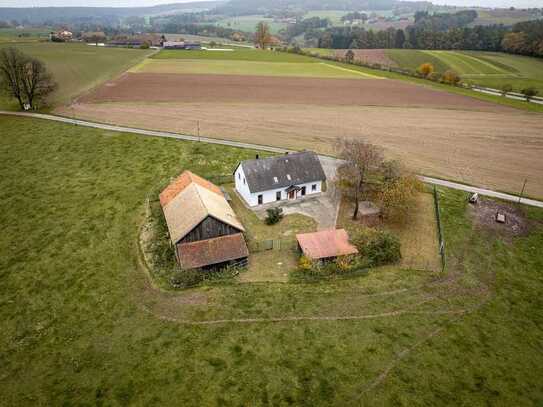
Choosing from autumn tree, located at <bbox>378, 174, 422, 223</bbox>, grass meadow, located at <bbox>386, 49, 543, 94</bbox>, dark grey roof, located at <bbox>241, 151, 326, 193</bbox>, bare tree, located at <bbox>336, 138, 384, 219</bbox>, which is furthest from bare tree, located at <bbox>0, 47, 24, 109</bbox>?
grass meadow, located at <bbox>386, 49, 543, 94</bbox>

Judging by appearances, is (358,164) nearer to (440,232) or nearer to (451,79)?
(440,232)

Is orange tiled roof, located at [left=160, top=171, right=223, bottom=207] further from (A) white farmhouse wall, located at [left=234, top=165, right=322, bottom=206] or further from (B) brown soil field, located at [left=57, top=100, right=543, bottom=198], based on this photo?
(B) brown soil field, located at [left=57, top=100, right=543, bottom=198]

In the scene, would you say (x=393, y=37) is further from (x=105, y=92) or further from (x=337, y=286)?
(x=337, y=286)

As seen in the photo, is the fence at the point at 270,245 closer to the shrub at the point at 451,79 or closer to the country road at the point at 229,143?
the country road at the point at 229,143

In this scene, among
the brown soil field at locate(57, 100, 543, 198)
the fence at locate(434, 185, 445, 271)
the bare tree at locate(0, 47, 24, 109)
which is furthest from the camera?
the bare tree at locate(0, 47, 24, 109)

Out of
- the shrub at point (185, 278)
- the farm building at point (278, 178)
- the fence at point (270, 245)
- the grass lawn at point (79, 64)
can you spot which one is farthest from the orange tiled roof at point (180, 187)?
the grass lawn at point (79, 64)

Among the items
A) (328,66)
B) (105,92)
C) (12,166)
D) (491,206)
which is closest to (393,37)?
(328,66)

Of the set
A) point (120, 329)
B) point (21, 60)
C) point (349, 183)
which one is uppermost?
point (21, 60)
